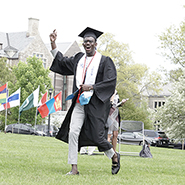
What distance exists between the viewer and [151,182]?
18.9ft

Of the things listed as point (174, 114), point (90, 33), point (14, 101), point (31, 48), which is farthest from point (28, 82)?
point (90, 33)

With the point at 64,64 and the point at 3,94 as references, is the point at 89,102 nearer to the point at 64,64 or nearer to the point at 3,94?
the point at 64,64

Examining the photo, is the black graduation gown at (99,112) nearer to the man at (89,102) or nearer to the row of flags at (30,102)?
the man at (89,102)

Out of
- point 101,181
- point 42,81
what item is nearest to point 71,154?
point 101,181

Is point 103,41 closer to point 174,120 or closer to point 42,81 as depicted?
point 42,81

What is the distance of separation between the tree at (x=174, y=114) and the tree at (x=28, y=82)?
19638 millimetres

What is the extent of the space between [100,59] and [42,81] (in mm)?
39626

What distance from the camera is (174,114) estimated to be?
28.1 m

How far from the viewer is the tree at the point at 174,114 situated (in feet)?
Result: 89.8

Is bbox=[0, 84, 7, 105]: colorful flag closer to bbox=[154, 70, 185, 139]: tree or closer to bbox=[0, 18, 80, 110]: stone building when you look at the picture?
bbox=[154, 70, 185, 139]: tree

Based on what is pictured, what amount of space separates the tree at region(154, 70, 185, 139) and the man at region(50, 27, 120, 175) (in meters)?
21.0

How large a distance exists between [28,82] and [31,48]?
15388 mm

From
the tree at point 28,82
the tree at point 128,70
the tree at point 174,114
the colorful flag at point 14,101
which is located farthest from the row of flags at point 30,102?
the tree at point 128,70

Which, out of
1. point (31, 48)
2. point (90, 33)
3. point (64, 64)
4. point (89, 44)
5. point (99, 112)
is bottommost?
point (99, 112)
